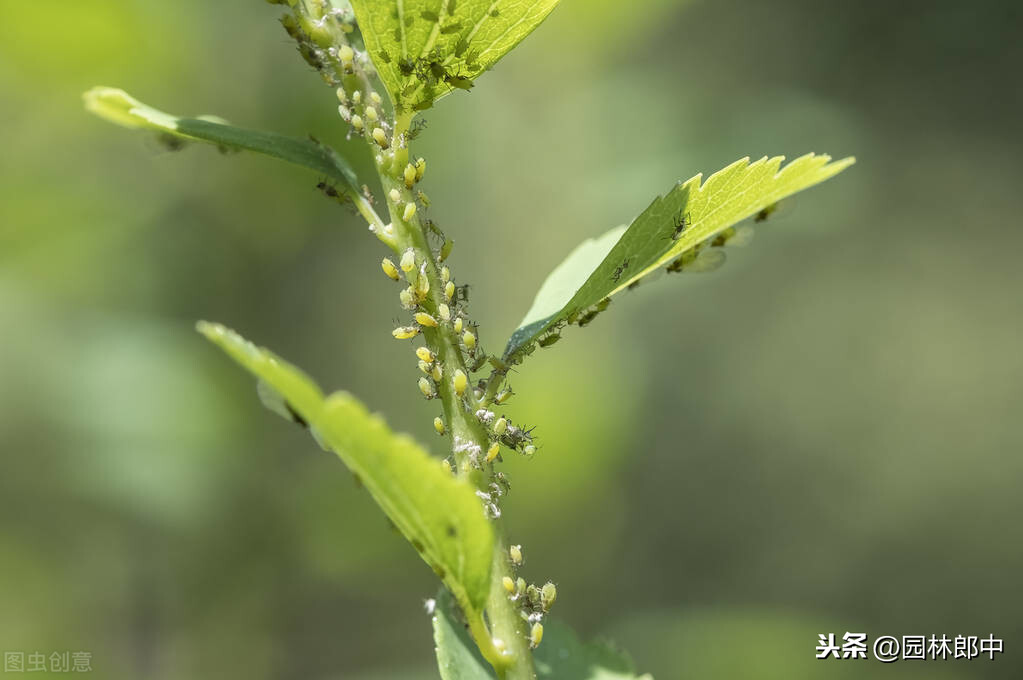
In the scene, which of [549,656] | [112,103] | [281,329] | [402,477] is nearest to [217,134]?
[112,103]

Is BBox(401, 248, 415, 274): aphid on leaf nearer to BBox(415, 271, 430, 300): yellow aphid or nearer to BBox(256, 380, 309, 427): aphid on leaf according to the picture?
BBox(415, 271, 430, 300): yellow aphid

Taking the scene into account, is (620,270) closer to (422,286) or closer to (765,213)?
(422,286)

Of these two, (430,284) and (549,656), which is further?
(549,656)

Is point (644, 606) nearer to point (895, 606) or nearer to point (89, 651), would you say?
point (895, 606)

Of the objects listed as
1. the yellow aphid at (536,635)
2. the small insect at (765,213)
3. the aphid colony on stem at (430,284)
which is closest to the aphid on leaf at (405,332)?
the aphid colony on stem at (430,284)

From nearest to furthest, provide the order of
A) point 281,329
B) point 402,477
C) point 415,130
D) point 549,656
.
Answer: point 402,477 → point 415,130 → point 549,656 → point 281,329

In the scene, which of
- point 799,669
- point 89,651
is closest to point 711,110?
point 799,669
